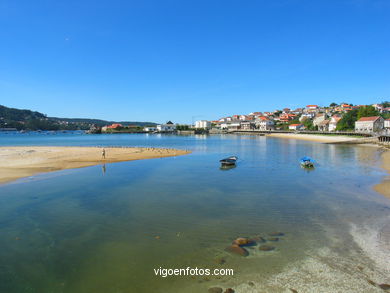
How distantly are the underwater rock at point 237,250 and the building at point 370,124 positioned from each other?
90.9 meters

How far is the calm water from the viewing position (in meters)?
7.46

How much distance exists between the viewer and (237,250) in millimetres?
9078

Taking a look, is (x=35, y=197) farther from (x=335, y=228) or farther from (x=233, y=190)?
(x=335, y=228)

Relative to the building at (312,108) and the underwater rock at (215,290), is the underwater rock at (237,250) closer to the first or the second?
the underwater rock at (215,290)

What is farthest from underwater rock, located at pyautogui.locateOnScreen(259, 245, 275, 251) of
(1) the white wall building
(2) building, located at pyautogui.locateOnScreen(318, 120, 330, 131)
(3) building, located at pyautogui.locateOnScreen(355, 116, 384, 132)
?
(1) the white wall building

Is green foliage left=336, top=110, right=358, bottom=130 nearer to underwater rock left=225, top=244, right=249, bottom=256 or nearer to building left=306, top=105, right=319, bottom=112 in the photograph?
building left=306, top=105, right=319, bottom=112

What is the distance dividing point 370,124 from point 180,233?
9348cm

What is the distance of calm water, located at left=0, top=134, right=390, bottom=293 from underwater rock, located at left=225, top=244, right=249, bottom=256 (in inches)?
8.7

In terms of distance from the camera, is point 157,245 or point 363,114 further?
point 363,114

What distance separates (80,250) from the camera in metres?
9.35

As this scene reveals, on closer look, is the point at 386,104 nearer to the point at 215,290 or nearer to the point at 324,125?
the point at 324,125

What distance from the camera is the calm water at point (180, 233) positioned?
746 cm

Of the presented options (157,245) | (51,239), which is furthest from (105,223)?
(157,245)

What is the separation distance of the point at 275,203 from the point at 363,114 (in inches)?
3881
